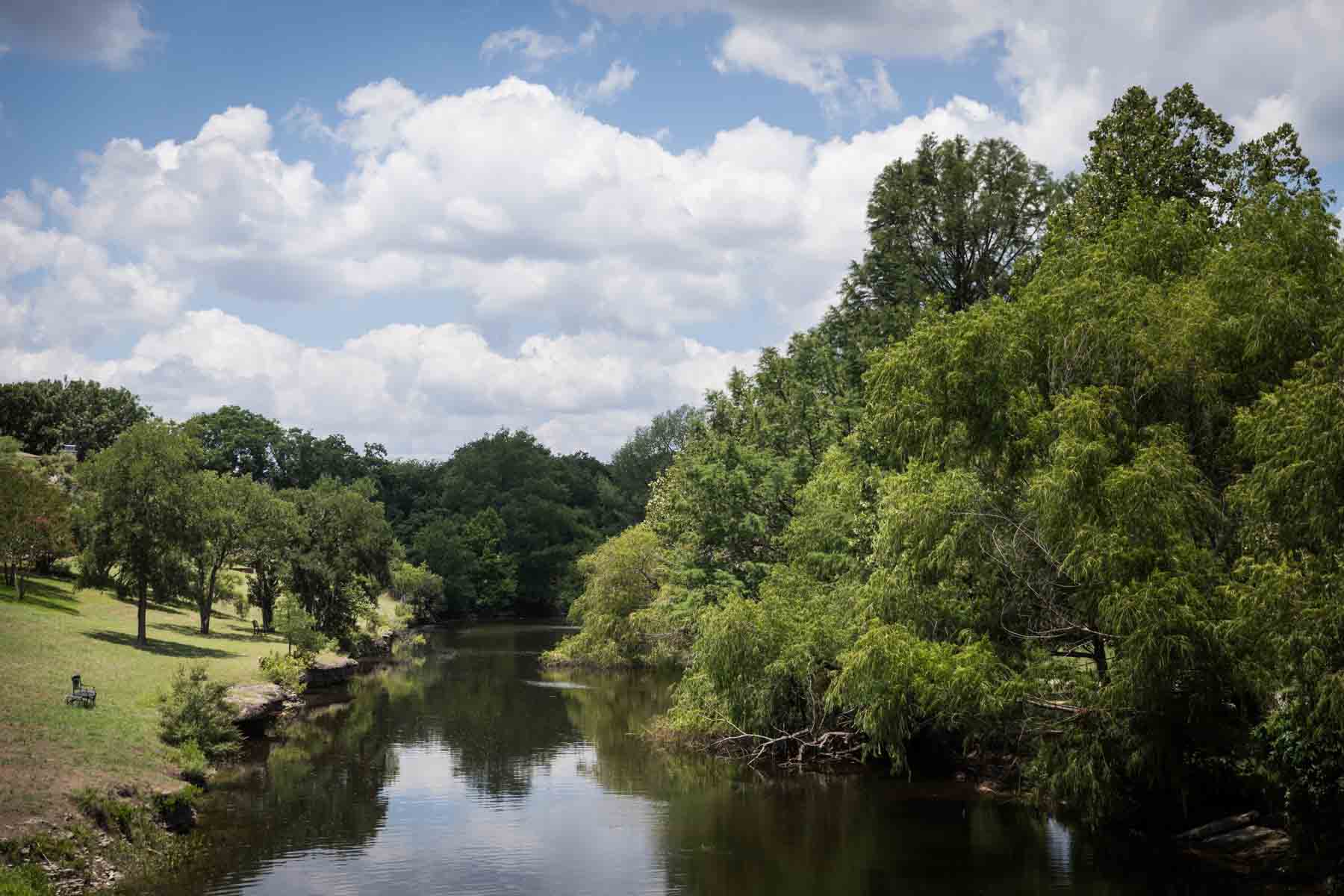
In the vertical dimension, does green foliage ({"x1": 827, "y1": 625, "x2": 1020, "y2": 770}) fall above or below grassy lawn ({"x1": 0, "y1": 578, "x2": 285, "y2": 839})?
above

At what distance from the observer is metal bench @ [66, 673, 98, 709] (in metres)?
28.3

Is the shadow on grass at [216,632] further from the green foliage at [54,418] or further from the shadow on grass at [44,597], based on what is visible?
the green foliage at [54,418]

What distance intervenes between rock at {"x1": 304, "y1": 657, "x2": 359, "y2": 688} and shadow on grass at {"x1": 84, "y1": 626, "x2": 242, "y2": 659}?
4.12 metres

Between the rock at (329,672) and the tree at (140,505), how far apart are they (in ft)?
25.3

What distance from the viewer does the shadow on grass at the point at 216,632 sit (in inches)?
2023

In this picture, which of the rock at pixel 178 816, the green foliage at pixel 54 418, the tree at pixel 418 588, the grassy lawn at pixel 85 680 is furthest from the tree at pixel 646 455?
the rock at pixel 178 816

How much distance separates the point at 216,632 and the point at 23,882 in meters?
38.6

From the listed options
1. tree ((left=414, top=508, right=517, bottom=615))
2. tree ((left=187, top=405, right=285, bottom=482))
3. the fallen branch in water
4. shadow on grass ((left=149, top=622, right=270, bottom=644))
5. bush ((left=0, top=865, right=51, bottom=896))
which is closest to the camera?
bush ((left=0, top=865, right=51, bottom=896))

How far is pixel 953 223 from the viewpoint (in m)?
46.8

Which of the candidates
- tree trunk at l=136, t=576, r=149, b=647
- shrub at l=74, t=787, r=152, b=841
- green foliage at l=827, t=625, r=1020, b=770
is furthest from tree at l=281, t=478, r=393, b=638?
green foliage at l=827, t=625, r=1020, b=770

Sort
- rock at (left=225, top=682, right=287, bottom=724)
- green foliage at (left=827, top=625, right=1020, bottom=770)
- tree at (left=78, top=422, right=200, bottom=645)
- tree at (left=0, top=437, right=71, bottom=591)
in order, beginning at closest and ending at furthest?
green foliage at (left=827, top=625, right=1020, bottom=770), rock at (left=225, top=682, right=287, bottom=724), tree at (left=78, top=422, right=200, bottom=645), tree at (left=0, top=437, right=71, bottom=591)

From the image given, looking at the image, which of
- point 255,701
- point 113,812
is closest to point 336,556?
point 255,701

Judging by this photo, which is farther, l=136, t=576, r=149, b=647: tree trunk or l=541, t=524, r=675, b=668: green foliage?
l=541, t=524, r=675, b=668: green foliage

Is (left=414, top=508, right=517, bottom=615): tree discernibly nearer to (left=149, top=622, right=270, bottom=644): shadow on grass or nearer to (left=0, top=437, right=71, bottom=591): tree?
(left=149, top=622, right=270, bottom=644): shadow on grass
